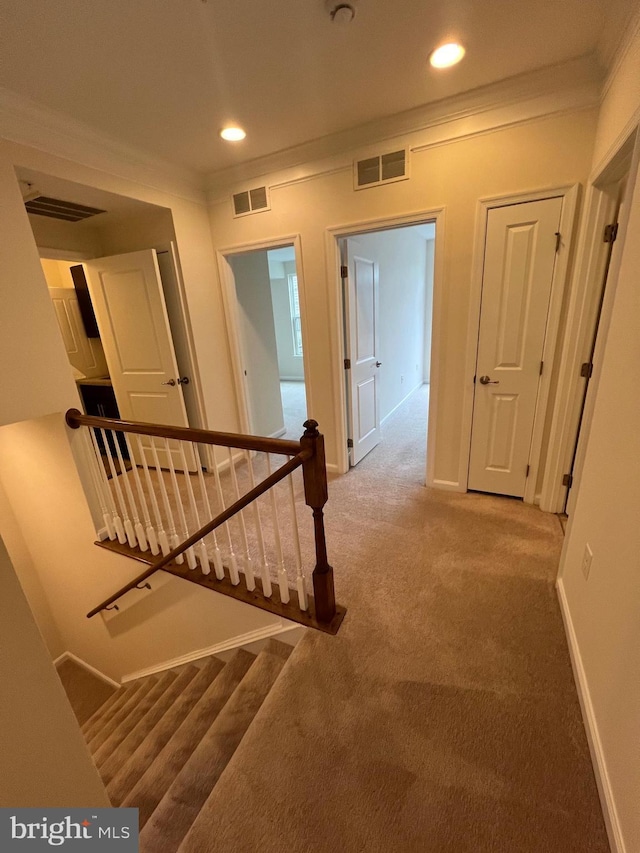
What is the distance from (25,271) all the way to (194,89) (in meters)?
1.40

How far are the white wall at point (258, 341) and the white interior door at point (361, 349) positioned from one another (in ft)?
3.82

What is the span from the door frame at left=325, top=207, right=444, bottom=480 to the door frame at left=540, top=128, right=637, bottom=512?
0.71 meters

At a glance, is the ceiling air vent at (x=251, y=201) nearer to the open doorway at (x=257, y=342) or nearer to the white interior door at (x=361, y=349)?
the open doorway at (x=257, y=342)

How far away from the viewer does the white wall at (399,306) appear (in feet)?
13.1

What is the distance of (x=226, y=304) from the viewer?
3.28 meters

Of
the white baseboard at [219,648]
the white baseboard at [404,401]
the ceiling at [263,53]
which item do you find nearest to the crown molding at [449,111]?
the ceiling at [263,53]

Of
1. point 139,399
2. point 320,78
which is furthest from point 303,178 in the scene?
point 139,399

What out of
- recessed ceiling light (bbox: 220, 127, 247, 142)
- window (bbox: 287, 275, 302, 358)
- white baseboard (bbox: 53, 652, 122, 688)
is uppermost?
recessed ceiling light (bbox: 220, 127, 247, 142)

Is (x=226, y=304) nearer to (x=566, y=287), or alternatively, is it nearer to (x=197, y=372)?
(x=197, y=372)

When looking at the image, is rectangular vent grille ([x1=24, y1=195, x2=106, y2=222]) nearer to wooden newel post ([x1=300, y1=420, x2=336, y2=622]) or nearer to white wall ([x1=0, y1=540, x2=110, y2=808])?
wooden newel post ([x1=300, y1=420, x2=336, y2=622])

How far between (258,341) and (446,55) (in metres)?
2.70

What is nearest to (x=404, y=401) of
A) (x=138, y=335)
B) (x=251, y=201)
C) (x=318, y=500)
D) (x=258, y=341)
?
(x=258, y=341)

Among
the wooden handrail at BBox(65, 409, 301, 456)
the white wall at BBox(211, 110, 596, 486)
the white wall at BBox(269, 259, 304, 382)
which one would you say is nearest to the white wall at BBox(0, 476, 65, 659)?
the wooden handrail at BBox(65, 409, 301, 456)

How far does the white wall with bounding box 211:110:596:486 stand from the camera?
6.56 feet
